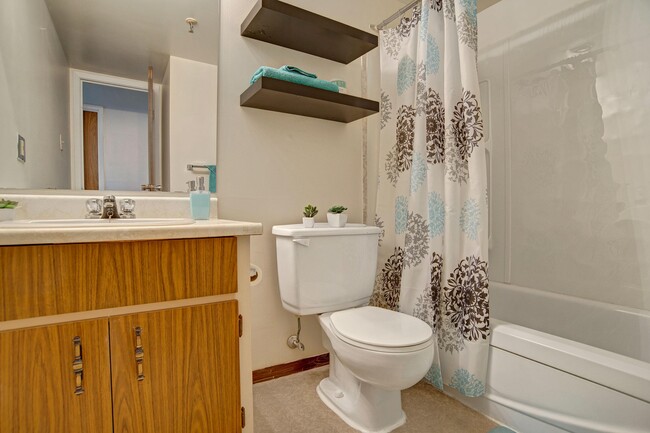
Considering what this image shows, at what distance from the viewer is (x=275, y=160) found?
5.77 feet

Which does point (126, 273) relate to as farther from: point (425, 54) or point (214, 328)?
point (425, 54)

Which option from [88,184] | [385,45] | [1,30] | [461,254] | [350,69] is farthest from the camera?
[350,69]

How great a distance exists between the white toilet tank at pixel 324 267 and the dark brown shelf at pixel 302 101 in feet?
2.04

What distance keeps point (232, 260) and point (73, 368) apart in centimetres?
45

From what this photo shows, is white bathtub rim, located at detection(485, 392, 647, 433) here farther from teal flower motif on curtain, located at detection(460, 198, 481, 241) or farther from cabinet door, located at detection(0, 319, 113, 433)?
cabinet door, located at detection(0, 319, 113, 433)

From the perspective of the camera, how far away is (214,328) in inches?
38.6

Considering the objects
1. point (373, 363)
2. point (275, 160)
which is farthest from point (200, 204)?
point (373, 363)

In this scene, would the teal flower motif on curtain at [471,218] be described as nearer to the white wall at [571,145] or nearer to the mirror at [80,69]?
the white wall at [571,145]

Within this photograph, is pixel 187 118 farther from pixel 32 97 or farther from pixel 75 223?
pixel 75 223

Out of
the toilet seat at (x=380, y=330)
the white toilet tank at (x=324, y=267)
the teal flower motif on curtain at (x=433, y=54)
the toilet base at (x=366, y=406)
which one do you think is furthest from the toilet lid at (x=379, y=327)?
the teal flower motif on curtain at (x=433, y=54)

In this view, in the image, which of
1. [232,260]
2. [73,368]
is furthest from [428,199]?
[73,368]

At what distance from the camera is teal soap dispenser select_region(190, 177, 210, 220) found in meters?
1.42

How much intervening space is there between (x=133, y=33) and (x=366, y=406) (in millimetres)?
1862

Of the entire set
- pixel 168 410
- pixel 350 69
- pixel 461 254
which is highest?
pixel 350 69
